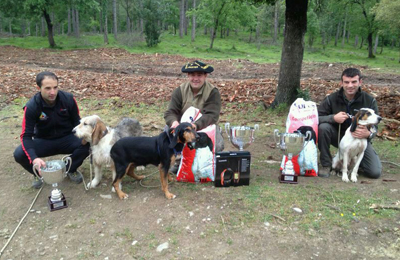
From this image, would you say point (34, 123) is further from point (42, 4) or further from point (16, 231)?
point (42, 4)

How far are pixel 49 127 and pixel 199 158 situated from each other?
2.48 meters

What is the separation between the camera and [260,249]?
10.3 feet

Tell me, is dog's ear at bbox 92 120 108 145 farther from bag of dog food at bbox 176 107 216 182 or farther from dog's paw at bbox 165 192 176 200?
dog's paw at bbox 165 192 176 200

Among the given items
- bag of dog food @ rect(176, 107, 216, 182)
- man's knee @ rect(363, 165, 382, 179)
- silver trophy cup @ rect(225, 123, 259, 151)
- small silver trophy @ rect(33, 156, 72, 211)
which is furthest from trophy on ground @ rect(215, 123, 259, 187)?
small silver trophy @ rect(33, 156, 72, 211)

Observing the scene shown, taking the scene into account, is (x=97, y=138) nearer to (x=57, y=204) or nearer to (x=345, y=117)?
(x=57, y=204)

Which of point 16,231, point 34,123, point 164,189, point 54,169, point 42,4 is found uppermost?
point 42,4

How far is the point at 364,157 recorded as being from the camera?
482cm

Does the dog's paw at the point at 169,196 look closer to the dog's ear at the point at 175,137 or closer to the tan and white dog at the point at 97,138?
A: the dog's ear at the point at 175,137

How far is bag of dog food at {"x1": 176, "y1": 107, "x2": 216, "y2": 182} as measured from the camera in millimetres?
4531

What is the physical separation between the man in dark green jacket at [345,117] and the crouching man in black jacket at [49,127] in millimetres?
3976

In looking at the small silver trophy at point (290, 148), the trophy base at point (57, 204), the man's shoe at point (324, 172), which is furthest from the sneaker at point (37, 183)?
the man's shoe at point (324, 172)

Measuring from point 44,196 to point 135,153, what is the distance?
159 cm

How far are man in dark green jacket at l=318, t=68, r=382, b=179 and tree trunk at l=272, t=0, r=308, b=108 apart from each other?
9.10 ft

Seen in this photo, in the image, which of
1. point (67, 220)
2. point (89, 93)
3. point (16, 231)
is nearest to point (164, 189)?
point (67, 220)
